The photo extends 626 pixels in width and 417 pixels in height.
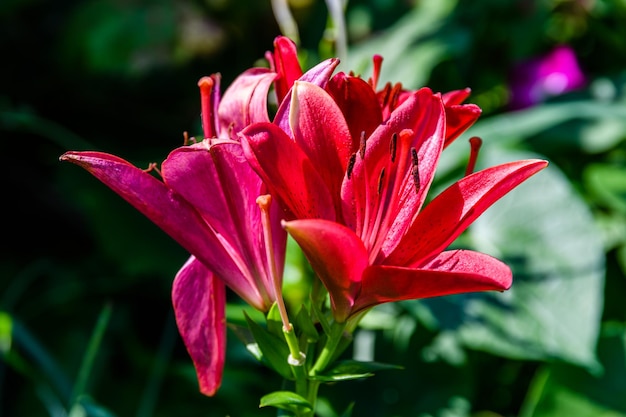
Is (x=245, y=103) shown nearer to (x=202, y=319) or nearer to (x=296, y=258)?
(x=202, y=319)

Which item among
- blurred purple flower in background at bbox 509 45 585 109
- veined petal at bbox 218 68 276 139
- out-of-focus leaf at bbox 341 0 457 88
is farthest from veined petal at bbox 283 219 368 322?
blurred purple flower in background at bbox 509 45 585 109

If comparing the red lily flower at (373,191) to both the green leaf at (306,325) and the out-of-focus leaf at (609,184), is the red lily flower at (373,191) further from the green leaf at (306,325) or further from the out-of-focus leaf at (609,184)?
the out-of-focus leaf at (609,184)

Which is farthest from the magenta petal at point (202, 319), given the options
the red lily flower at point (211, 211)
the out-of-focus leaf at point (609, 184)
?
the out-of-focus leaf at point (609, 184)

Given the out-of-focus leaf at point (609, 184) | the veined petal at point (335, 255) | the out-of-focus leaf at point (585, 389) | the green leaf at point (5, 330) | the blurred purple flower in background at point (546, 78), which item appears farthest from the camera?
the blurred purple flower in background at point (546, 78)

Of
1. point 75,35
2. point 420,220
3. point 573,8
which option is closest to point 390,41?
point 573,8

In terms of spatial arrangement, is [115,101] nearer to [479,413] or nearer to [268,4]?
[268,4]

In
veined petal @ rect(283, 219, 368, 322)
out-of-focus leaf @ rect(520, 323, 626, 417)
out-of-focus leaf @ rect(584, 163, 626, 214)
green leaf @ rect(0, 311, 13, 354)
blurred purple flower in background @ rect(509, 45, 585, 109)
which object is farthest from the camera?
blurred purple flower in background @ rect(509, 45, 585, 109)

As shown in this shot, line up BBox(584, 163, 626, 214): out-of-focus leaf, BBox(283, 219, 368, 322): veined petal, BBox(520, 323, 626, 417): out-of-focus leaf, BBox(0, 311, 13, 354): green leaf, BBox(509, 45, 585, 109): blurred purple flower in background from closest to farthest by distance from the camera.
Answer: BBox(283, 219, 368, 322): veined petal < BBox(0, 311, 13, 354): green leaf < BBox(520, 323, 626, 417): out-of-focus leaf < BBox(584, 163, 626, 214): out-of-focus leaf < BBox(509, 45, 585, 109): blurred purple flower in background

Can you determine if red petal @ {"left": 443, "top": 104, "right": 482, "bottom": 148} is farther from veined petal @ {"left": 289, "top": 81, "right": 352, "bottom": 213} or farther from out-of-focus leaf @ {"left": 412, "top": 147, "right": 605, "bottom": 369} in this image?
out-of-focus leaf @ {"left": 412, "top": 147, "right": 605, "bottom": 369}
